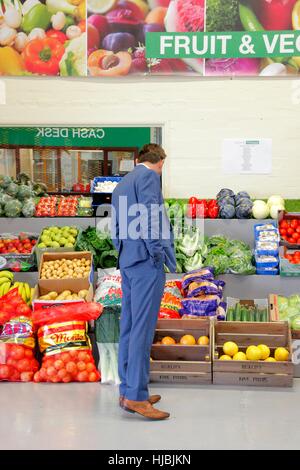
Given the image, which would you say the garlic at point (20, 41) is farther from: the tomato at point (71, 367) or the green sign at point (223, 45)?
the tomato at point (71, 367)

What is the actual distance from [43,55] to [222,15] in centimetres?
216

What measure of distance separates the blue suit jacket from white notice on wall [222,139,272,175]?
376 centimetres

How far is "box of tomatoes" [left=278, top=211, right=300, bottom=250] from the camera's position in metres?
6.70

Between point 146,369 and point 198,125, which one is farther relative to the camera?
point 198,125

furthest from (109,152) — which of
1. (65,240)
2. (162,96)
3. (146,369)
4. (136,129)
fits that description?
(146,369)

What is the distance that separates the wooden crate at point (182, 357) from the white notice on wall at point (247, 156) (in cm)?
306

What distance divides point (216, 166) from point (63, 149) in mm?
1950

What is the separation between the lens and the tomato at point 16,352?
5.18 meters

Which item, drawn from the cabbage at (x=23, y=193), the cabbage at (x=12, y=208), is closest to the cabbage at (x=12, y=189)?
the cabbage at (x=23, y=193)

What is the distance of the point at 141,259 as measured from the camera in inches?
168

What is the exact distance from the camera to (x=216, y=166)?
8.03 m

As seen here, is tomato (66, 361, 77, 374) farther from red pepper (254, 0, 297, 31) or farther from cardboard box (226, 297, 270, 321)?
red pepper (254, 0, 297, 31)

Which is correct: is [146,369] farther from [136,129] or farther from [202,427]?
[136,129]

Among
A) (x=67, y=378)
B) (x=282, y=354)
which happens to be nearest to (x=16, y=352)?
(x=67, y=378)
